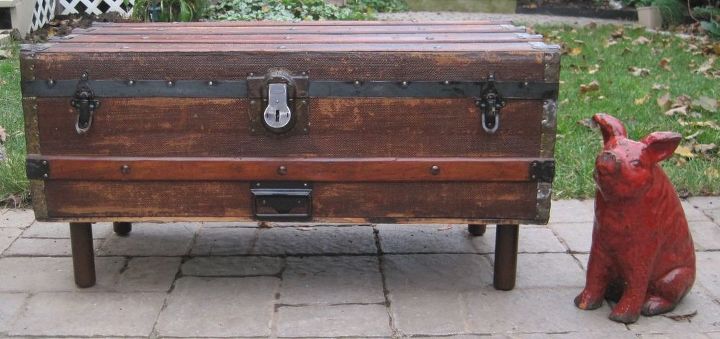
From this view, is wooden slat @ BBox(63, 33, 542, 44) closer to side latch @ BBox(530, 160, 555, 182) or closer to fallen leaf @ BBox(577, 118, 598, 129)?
side latch @ BBox(530, 160, 555, 182)

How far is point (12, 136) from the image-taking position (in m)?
4.89

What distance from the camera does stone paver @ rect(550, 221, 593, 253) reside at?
11.6ft

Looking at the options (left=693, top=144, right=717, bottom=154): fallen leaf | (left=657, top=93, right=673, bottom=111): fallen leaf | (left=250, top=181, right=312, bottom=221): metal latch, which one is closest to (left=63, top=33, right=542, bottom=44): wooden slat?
(left=250, top=181, right=312, bottom=221): metal latch

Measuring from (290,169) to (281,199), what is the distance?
0.11 m

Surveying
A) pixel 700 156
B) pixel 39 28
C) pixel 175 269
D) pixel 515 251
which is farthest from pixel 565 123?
pixel 39 28

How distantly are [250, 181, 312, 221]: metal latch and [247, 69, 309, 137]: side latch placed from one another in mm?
187

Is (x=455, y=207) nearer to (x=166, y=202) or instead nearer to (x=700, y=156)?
(x=166, y=202)

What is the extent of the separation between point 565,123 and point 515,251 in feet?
7.93

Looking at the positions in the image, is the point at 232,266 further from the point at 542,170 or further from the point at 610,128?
the point at 610,128

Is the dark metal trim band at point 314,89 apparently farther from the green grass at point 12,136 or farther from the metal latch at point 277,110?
the green grass at point 12,136

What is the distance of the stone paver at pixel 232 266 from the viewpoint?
3240 millimetres

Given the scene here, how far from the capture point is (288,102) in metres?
2.74

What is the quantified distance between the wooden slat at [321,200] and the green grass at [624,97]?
55.7 inches

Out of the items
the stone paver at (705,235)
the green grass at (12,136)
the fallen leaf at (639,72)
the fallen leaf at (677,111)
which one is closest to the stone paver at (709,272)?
the stone paver at (705,235)
